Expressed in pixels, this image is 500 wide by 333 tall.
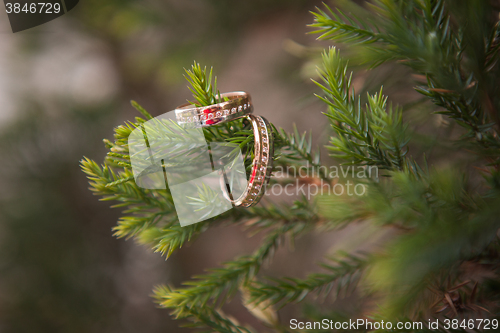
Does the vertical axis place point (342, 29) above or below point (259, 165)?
above

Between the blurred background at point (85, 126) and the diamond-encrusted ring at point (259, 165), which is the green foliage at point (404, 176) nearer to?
the diamond-encrusted ring at point (259, 165)

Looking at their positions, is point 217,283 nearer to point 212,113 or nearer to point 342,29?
point 212,113

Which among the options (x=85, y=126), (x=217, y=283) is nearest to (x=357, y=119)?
(x=217, y=283)

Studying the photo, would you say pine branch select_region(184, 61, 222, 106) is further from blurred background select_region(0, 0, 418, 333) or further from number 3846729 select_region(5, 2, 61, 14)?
number 3846729 select_region(5, 2, 61, 14)

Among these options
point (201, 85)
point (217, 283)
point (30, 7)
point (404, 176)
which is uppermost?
point (30, 7)

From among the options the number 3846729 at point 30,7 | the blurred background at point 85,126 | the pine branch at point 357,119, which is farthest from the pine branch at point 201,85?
the number 3846729 at point 30,7

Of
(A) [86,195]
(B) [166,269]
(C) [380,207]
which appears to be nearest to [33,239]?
(A) [86,195]
